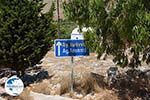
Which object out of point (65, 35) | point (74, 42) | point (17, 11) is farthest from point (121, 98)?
point (65, 35)

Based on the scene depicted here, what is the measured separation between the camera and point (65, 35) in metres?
33.3

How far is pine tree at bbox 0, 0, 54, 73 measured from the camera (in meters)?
18.2

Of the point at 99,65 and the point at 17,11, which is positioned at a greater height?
the point at 17,11

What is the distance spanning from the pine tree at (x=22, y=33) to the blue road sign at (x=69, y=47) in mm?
1663

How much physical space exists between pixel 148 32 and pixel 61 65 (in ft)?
29.9

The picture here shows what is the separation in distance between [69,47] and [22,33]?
216cm

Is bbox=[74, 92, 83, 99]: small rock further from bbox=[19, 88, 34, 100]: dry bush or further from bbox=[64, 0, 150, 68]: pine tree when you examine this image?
bbox=[64, 0, 150, 68]: pine tree

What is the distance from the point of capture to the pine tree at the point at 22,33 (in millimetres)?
18234

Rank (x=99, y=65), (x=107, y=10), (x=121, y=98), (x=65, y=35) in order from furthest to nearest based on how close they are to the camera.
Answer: (x=65, y=35), (x=99, y=65), (x=121, y=98), (x=107, y=10)

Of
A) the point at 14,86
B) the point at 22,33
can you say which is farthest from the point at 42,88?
the point at 14,86

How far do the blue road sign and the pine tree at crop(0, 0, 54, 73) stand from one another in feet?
Result: 5.46

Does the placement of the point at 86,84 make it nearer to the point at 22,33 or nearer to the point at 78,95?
the point at 78,95

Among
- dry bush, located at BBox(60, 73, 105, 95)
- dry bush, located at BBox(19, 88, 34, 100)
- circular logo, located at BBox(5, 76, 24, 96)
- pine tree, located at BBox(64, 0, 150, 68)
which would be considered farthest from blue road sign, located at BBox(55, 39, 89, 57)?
circular logo, located at BBox(5, 76, 24, 96)

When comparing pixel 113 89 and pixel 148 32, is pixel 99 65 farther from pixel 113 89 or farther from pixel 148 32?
pixel 148 32
